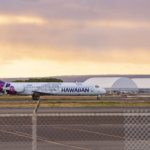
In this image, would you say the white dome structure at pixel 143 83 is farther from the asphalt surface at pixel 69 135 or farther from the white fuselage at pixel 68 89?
the asphalt surface at pixel 69 135

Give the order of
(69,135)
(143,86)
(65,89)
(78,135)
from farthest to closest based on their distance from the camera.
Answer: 1. (143,86)
2. (65,89)
3. (78,135)
4. (69,135)

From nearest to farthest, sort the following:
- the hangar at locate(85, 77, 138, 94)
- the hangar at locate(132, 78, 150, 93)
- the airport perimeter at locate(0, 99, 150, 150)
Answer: the airport perimeter at locate(0, 99, 150, 150), the hangar at locate(85, 77, 138, 94), the hangar at locate(132, 78, 150, 93)

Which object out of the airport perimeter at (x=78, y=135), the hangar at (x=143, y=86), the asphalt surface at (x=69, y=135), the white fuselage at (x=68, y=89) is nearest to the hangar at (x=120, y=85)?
the hangar at (x=143, y=86)

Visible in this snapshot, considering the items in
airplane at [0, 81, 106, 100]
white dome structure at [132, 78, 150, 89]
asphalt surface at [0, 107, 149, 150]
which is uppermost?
white dome structure at [132, 78, 150, 89]

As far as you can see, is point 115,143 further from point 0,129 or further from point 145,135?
point 0,129

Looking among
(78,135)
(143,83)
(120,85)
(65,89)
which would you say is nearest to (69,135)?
(78,135)

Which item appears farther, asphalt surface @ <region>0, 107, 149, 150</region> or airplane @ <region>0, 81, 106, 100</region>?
airplane @ <region>0, 81, 106, 100</region>

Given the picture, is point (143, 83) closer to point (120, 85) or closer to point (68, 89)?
point (120, 85)

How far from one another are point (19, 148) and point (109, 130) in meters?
6.03

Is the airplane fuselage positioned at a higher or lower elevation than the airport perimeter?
higher

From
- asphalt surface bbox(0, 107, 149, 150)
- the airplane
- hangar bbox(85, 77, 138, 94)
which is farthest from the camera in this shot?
hangar bbox(85, 77, 138, 94)

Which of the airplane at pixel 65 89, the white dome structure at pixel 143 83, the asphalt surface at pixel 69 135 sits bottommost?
the asphalt surface at pixel 69 135

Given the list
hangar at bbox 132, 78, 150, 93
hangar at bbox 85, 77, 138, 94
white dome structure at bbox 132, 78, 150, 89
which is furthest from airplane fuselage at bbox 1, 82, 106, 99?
white dome structure at bbox 132, 78, 150, 89

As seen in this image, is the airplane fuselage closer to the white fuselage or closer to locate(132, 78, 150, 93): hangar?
the white fuselage
